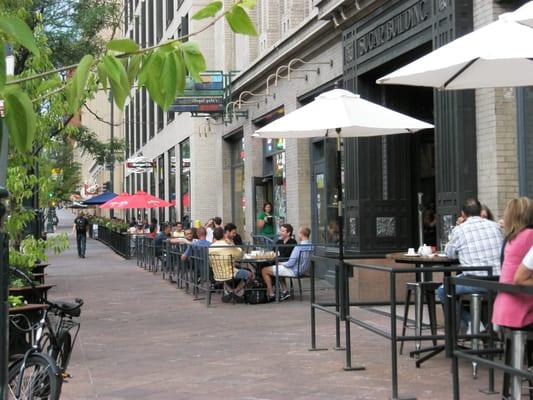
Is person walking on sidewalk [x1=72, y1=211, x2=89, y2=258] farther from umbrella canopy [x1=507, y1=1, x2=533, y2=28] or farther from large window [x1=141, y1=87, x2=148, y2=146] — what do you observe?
umbrella canopy [x1=507, y1=1, x2=533, y2=28]

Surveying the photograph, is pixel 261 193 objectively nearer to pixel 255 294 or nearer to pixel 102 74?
pixel 255 294

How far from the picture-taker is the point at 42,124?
30.9 ft

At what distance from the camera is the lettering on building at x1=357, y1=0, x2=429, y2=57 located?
39.1ft

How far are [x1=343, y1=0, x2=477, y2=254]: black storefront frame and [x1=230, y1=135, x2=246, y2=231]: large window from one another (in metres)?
11.1

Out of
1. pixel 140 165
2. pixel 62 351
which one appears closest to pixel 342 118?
pixel 62 351

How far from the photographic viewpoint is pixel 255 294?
14172mm

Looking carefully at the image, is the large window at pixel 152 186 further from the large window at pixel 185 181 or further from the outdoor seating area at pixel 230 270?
the outdoor seating area at pixel 230 270

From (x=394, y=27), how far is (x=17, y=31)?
440 inches

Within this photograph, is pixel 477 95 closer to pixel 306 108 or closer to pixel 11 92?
pixel 306 108

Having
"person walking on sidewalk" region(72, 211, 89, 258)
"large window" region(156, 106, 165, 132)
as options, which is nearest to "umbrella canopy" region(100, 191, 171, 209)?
"person walking on sidewalk" region(72, 211, 89, 258)

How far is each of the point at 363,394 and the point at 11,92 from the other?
5.25m

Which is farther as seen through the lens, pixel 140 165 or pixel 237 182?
pixel 140 165

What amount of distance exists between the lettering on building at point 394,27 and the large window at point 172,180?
75.2 feet

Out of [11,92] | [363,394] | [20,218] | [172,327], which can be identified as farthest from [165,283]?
[11,92]
